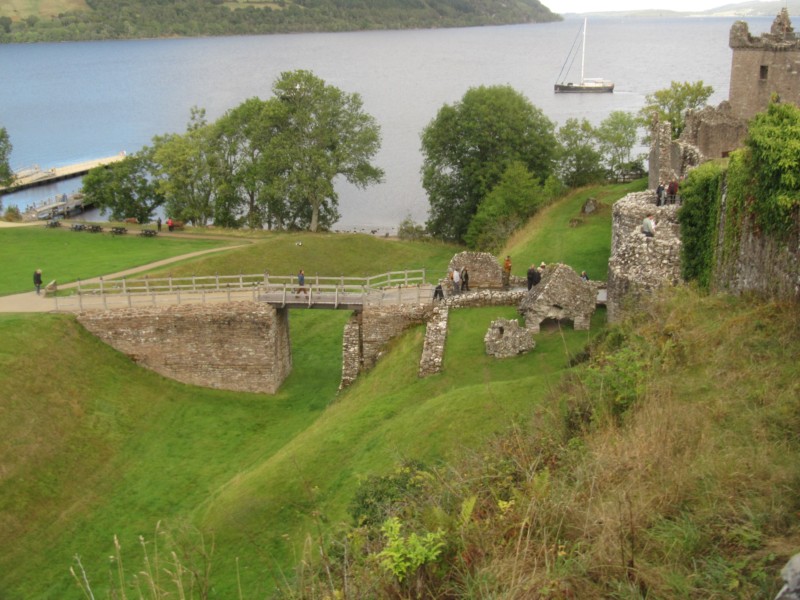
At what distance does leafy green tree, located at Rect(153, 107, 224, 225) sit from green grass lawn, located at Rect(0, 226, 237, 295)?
43.5 feet

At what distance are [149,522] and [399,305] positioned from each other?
12.5m

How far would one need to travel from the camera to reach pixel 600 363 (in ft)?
57.2

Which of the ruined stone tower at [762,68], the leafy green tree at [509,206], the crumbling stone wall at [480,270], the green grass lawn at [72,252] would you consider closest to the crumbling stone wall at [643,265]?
the crumbling stone wall at [480,270]

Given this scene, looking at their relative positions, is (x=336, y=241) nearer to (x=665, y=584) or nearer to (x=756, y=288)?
(x=756, y=288)

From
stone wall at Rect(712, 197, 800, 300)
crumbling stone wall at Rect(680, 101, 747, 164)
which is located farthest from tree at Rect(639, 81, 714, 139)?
stone wall at Rect(712, 197, 800, 300)

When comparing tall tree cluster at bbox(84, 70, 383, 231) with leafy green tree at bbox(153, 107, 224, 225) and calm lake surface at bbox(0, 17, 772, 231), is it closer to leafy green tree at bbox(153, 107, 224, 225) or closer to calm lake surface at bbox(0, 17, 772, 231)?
leafy green tree at bbox(153, 107, 224, 225)

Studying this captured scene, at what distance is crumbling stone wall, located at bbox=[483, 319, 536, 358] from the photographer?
81.0 feet

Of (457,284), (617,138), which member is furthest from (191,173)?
(457,284)

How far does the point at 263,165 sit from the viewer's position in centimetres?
5797

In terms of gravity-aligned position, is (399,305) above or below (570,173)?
below

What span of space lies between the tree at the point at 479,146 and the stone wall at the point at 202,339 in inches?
1148

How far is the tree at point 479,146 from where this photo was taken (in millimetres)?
58156

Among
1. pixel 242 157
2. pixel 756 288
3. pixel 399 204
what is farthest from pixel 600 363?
pixel 399 204

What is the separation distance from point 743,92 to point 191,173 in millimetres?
40213
